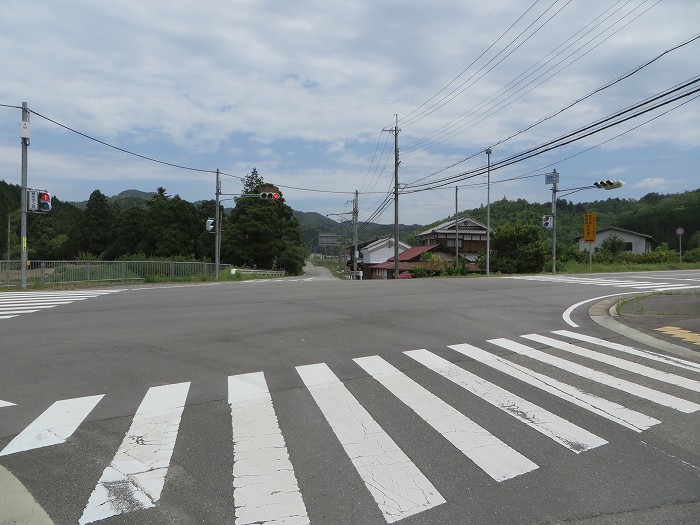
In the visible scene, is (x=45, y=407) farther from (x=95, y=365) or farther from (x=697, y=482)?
(x=697, y=482)

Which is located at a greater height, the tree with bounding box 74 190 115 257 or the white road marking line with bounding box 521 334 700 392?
the tree with bounding box 74 190 115 257

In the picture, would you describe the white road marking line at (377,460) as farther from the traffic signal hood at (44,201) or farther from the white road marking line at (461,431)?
the traffic signal hood at (44,201)

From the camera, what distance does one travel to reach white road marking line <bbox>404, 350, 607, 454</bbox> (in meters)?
4.30

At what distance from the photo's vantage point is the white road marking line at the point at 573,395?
484 centimetres

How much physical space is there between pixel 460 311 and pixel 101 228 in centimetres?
7464

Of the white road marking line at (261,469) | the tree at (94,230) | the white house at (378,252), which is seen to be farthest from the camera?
the white house at (378,252)

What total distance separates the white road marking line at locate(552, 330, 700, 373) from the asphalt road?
0.19 ft

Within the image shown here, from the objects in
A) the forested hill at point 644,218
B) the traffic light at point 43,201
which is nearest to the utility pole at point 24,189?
the traffic light at point 43,201

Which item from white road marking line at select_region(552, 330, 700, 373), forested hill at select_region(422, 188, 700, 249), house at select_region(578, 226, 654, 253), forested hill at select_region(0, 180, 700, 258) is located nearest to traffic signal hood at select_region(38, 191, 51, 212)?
white road marking line at select_region(552, 330, 700, 373)

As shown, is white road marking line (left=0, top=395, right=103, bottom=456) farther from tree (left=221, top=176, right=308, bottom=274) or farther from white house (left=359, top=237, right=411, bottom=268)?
white house (left=359, top=237, right=411, bottom=268)

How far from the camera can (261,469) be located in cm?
371

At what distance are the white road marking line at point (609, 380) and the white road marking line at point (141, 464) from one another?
5.38 meters

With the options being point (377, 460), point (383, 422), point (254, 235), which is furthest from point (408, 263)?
point (377, 460)

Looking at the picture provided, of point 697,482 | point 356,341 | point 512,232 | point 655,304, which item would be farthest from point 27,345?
point 512,232
